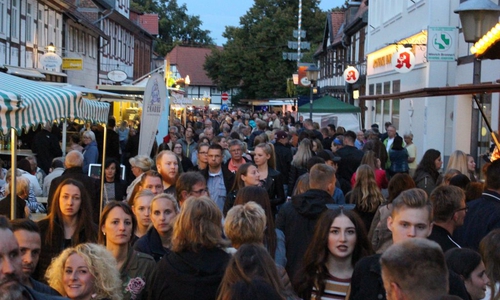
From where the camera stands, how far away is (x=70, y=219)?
7.04m

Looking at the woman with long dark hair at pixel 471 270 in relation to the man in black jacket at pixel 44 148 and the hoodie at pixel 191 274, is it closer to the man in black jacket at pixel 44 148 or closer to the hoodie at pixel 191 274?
the hoodie at pixel 191 274

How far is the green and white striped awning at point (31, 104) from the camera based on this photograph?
713cm

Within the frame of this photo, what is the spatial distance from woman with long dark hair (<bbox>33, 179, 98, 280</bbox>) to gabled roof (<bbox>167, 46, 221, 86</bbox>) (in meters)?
97.1

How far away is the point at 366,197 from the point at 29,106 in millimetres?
3603

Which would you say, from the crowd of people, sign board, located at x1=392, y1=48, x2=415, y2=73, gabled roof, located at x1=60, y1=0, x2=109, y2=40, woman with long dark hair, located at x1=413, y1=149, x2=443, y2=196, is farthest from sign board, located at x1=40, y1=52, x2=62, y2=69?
the crowd of people

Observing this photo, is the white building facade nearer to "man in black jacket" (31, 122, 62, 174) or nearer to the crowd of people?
"man in black jacket" (31, 122, 62, 174)

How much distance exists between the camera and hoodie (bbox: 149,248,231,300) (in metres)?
5.22

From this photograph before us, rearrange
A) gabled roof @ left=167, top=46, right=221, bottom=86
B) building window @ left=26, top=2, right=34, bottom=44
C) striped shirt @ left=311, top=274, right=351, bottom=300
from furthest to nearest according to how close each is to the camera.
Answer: gabled roof @ left=167, top=46, right=221, bottom=86 → building window @ left=26, top=2, right=34, bottom=44 → striped shirt @ left=311, top=274, right=351, bottom=300

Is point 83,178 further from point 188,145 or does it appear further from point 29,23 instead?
point 29,23

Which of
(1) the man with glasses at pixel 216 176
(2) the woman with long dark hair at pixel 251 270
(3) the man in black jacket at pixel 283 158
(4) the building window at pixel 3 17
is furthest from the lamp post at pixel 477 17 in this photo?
(4) the building window at pixel 3 17

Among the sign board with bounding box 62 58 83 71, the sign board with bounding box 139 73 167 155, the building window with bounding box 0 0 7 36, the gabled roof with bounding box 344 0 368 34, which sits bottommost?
the sign board with bounding box 139 73 167 155

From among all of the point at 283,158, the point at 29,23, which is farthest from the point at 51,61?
the point at 283,158

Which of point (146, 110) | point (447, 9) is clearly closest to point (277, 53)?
point (447, 9)

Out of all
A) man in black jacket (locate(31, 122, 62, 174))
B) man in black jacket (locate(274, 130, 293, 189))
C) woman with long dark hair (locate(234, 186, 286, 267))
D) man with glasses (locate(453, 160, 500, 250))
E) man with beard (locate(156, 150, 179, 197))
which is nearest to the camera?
woman with long dark hair (locate(234, 186, 286, 267))
